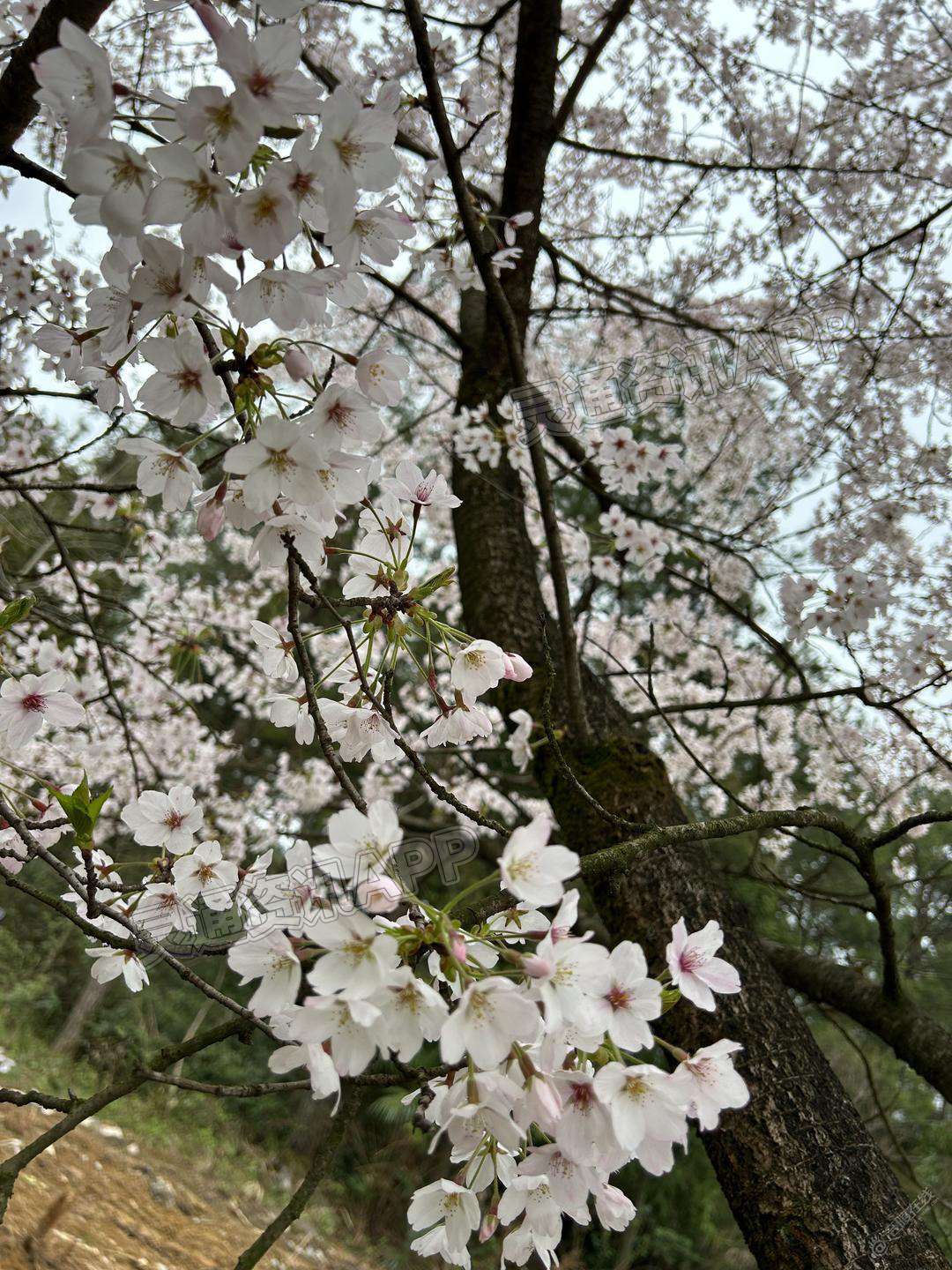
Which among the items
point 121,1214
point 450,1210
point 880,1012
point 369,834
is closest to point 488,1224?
point 450,1210

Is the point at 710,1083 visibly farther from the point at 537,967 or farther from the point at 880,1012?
the point at 880,1012

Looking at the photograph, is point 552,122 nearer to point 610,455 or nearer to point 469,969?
point 610,455

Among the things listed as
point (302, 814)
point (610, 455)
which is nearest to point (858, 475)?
point (610, 455)

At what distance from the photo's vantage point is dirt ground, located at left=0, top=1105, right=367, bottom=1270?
240 centimetres

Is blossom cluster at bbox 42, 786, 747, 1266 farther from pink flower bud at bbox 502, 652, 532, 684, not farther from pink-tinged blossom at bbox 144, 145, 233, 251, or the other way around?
pink-tinged blossom at bbox 144, 145, 233, 251

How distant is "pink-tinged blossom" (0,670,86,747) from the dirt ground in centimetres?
148

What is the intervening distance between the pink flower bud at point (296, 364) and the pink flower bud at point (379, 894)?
1.56 ft

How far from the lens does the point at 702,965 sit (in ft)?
2.51

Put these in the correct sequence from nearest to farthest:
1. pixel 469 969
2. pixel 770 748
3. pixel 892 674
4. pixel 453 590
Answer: pixel 469 969 < pixel 892 674 < pixel 453 590 < pixel 770 748

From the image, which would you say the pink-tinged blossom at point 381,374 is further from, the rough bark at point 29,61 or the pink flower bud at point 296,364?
the rough bark at point 29,61

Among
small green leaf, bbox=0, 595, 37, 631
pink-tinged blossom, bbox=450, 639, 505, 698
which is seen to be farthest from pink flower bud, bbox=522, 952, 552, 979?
small green leaf, bbox=0, 595, 37, 631

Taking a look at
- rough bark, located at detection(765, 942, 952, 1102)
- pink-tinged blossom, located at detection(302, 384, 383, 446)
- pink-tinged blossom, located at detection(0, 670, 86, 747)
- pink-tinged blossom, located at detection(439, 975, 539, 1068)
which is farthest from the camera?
rough bark, located at detection(765, 942, 952, 1102)

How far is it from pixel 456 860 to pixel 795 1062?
0.67 metres

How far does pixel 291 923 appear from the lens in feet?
2.41
